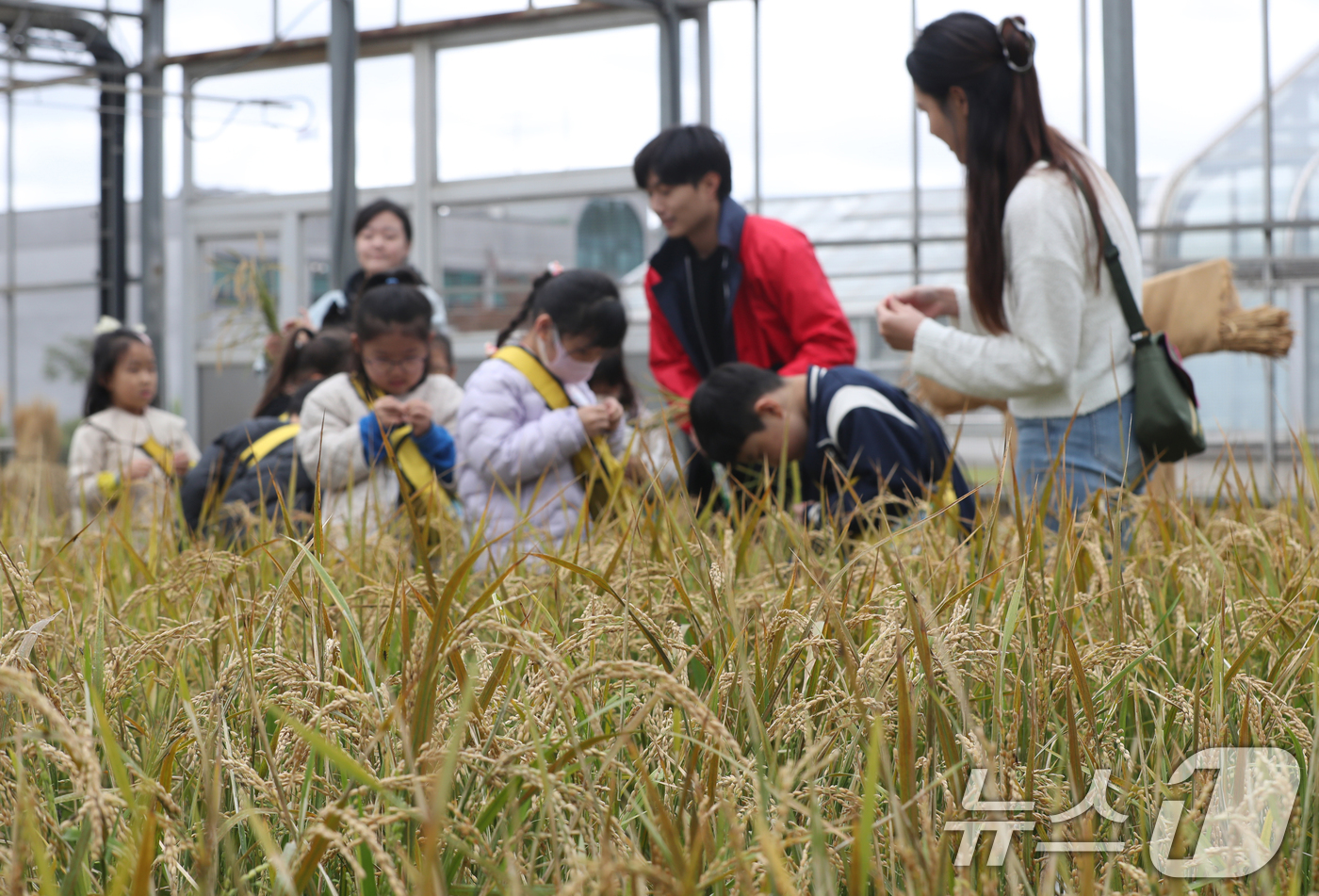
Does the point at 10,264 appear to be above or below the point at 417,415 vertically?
above

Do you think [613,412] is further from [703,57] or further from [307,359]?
[703,57]

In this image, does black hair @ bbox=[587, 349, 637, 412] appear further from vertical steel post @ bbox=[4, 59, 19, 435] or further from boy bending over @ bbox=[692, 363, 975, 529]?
vertical steel post @ bbox=[4, 59, 19, 435]

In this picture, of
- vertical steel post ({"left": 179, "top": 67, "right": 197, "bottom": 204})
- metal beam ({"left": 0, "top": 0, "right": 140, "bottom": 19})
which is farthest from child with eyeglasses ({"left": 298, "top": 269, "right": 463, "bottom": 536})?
metal beam ({"left": 0, "top": 0, "right": 140, "bottom": 19})

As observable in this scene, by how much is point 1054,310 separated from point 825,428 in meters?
0.46

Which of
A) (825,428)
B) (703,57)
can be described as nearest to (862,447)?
(825,428)

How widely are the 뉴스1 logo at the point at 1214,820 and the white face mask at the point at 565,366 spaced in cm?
178

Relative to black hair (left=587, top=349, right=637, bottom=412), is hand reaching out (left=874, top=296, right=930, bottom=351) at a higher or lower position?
higher

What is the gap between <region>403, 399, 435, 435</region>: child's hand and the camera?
224 cm

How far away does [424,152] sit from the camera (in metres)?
6.65

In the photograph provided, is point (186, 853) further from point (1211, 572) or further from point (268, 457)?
point (268, 457)

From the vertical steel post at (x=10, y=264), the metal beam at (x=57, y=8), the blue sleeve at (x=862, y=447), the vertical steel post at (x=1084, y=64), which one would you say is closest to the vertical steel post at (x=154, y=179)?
the metal beam at (x=57, y=8)

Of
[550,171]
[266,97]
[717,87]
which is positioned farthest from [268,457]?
[266,97]

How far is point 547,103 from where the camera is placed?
6.41 m

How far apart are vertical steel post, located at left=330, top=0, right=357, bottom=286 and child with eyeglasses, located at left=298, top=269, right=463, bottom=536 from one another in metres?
2.77
